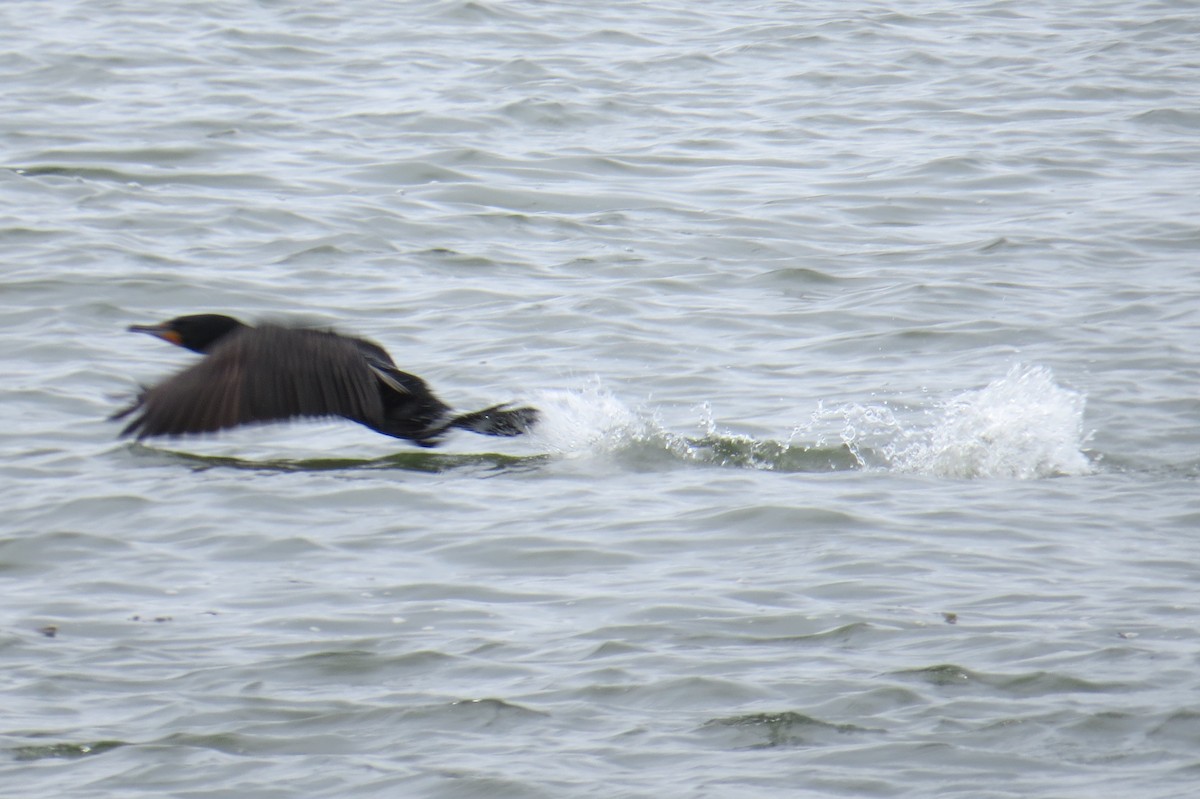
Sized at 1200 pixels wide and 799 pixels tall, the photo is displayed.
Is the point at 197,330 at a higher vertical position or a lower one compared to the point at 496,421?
higher

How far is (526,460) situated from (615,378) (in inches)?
35.5

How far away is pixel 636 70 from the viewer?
14609mm

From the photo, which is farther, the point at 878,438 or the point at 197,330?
the point at 878,438

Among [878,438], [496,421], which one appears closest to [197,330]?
[496,421]

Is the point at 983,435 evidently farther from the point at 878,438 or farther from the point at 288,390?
the point at 288,390

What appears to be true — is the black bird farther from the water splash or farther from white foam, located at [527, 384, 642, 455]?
the water splash

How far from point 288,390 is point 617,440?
134 centimetres

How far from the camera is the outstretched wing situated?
6223 millimetres

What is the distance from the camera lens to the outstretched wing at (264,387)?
20.4ft

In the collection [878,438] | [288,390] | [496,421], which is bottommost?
[878,438]

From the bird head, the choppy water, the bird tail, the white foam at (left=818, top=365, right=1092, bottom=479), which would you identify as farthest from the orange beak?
the white foam at (left=818, top=365, right=1092, bottom=479)

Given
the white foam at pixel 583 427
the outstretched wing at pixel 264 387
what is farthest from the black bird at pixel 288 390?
the white foam at pixel 583 427

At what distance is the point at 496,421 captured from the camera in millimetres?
6859

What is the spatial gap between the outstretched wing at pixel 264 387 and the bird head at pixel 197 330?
52 centimetres
